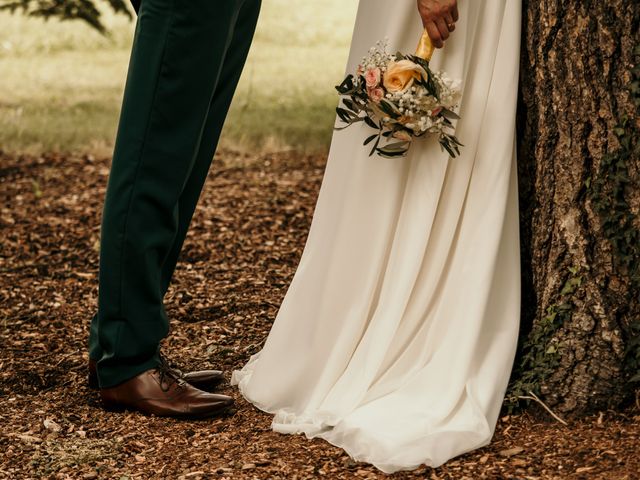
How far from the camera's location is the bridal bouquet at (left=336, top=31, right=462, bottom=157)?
92.4 inches

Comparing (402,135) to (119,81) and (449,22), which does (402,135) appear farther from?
(119,81)

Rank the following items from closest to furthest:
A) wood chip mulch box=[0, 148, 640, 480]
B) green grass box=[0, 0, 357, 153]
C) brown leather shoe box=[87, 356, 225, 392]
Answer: wood chip mulch box=[0, 148, 640, 480]
brown leather shoe box=[87, 356, 225, 392]
green grass box=[0, 0, 357, 153]

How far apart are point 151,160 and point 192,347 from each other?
101 centimetres

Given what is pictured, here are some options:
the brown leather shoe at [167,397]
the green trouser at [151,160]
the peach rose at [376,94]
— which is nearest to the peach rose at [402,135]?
the peach rose at [376,94]

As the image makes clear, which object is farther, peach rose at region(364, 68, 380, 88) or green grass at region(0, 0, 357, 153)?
green grass at region(0, 0, 357, 153)

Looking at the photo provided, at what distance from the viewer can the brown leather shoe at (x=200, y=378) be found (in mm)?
2838

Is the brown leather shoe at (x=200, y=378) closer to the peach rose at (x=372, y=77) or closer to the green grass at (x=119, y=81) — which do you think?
the peach rose at (x=372, y=77)

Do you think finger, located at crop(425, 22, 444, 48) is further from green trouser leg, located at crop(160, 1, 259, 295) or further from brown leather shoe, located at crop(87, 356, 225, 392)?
brown leather shoe, located at crop(87, 356, 225, 392)

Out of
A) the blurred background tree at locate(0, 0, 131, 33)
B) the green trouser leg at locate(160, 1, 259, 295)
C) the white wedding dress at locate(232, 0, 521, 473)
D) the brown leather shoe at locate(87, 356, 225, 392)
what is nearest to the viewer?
the white wedding dress at locate(232, 0, 521, 473)

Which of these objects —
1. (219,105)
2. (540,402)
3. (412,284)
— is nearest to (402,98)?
(412,284)

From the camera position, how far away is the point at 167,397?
2.62 meters

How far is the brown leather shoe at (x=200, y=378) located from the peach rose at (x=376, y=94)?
3.46 feet

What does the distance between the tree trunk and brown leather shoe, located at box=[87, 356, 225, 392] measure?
0.95 meters

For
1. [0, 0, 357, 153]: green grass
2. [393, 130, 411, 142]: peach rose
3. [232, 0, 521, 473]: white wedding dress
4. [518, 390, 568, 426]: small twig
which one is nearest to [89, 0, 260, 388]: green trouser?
[232, 0, 521, 473]: white wedding dress
